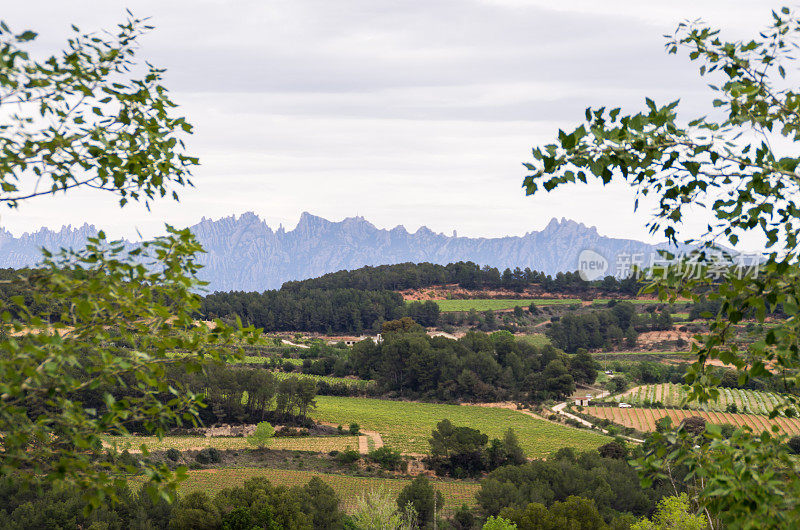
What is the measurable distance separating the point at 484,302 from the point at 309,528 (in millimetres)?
102353

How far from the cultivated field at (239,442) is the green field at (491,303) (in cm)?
6827

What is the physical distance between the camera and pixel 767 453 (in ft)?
14.1

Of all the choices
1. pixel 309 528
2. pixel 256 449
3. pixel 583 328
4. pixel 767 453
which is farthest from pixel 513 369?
pixel 767 453

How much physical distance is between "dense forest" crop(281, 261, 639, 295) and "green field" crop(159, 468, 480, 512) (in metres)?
96.3

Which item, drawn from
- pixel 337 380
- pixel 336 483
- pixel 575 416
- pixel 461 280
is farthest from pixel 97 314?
pixel 461 280

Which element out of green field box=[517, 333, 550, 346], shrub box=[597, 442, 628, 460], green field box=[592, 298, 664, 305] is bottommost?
shrub box=[597, 442, 628, 460]

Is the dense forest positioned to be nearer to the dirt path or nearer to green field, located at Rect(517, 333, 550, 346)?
green field, located at Rect(517, 333, 550, 346)

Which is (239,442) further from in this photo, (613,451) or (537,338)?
(537,338)

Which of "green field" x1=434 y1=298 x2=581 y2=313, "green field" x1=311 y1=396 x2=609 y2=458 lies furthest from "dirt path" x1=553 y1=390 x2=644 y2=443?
"green field" x1=434 y1=298 x2=581 y2=313

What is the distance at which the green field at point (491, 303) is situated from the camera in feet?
399

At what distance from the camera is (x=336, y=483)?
39281 mm

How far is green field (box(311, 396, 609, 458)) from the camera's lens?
49.7 m

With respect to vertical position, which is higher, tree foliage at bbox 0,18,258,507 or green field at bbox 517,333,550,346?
tree foliage at bbox 0,18,258,507

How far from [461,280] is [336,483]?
338 feet
